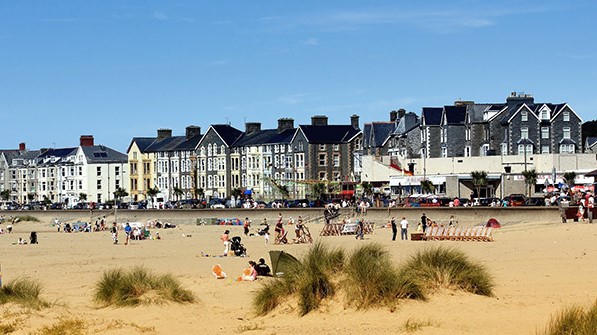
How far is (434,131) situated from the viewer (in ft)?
297

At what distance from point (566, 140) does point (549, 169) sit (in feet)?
20.5

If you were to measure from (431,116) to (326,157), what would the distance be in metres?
14.3

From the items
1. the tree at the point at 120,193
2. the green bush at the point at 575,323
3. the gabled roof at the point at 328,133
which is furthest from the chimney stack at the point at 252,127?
the green bush at the point at 575,323

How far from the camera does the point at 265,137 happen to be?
107438 millimetres

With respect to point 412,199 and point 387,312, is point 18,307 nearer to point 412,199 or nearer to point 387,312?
point 387,312

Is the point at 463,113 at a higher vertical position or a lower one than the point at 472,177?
higher

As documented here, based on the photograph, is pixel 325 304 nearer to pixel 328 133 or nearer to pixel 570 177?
pixel 570 177

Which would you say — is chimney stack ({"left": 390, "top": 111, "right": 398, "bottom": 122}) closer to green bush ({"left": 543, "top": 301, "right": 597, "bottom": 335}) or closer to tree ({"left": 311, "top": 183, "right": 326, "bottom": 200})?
tree ({"left": 311, "top": 183, "right": 326, "bottom": 200})

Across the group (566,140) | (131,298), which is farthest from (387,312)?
(566,140)

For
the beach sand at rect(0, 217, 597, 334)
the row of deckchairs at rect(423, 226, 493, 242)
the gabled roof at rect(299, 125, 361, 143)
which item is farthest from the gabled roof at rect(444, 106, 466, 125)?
the beach sand at rect(0, 217, 597, 334)

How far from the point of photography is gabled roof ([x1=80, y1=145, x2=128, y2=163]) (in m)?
127

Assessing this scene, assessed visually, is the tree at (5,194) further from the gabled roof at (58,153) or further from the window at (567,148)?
the window at (567,148)

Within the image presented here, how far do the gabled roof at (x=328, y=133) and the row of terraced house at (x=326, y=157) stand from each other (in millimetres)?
116

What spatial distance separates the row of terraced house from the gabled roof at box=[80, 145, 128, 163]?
125 mm
